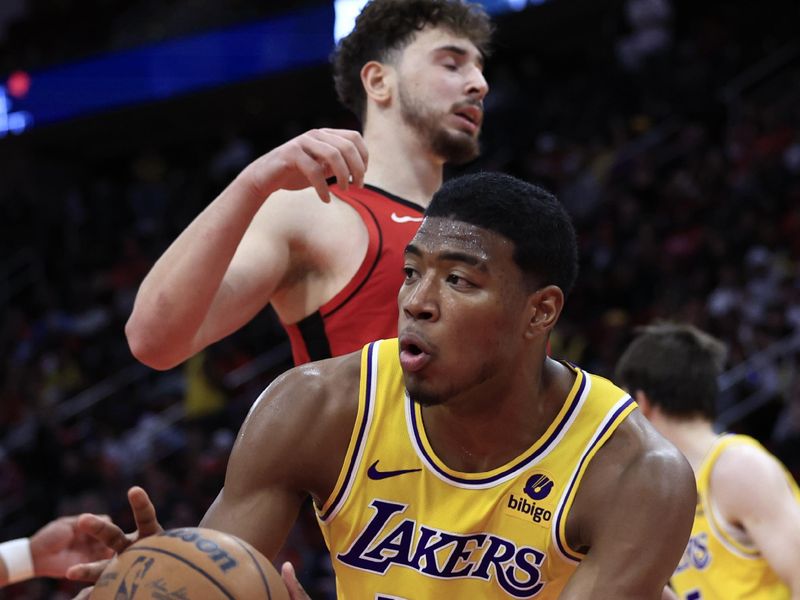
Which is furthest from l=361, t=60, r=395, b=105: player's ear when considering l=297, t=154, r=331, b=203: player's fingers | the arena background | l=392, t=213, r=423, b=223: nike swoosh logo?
the arena background

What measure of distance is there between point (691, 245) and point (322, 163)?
8.16 meters

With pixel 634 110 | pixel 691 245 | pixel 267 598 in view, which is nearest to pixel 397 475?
pixel 267 598

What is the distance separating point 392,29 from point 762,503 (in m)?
2.03

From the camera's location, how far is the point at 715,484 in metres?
4.19

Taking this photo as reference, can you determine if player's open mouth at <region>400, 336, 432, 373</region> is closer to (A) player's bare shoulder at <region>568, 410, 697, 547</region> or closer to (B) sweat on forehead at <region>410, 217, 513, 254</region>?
(B) sweat on forehead at <region>410, 217, 513, 254</region>

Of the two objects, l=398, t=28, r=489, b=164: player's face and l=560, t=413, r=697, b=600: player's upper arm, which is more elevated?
l=398, t=28, r=489, b=164: player's face

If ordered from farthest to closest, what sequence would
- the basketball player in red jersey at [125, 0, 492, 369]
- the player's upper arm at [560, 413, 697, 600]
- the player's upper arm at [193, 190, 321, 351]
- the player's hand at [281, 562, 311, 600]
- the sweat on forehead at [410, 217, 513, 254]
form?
the player's upper arm at [193, 190, 321, 351] → the basketball player in red jersey at [125, 0, 492, 369] → the sweat on forehead at [410, 217, 513, 254] → the player's upper arm at [560, 413, 697, 600] → the player's hand at [281, 562, 311, 600]

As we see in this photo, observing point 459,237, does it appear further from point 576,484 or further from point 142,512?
point 142,512

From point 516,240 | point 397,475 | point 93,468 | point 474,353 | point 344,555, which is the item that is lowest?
point 93,468

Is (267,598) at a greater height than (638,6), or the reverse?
(638,6)

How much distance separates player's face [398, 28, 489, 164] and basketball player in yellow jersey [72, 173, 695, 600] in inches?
37.5

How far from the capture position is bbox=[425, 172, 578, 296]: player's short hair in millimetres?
2578

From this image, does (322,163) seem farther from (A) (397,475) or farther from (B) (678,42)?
(B) (678,42)

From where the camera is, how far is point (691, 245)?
10.5 metres
